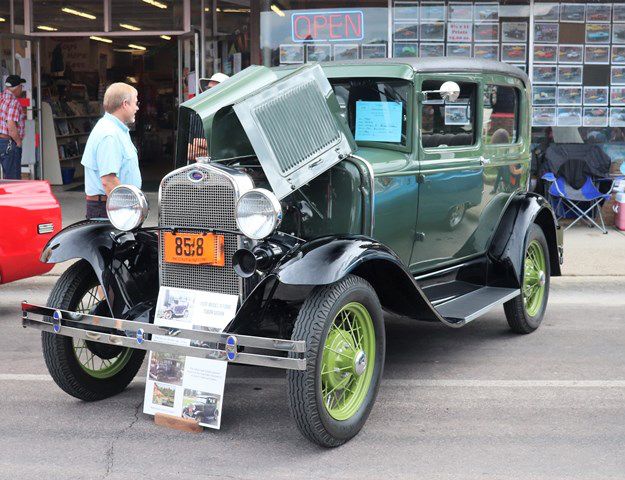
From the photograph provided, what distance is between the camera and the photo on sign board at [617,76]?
1142cm

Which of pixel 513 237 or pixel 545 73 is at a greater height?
pixel 545 73

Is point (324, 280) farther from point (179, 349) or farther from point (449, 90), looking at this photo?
point (449, 90)

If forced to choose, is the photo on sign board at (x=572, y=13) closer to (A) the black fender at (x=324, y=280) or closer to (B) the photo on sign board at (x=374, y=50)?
(B) the photo on sign board at (x=374, y=50)

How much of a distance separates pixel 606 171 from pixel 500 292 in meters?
5.13

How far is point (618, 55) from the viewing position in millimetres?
11414

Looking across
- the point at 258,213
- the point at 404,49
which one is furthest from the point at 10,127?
the point at 258,213

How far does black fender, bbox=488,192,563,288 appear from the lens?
6.24 metres

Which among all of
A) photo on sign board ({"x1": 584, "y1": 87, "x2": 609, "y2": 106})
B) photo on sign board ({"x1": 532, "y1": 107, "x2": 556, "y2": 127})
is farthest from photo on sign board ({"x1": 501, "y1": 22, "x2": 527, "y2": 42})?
photo on sign board ({"x1": 584, "y1": 87, "x2": 609, "y2": 106})

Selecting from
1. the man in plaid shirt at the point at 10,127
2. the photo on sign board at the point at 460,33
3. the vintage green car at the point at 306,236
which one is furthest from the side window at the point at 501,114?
the man in plaid shirt at the point at 10,127

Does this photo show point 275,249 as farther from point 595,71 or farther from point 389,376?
point 595,71

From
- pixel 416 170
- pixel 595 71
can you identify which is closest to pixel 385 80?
pixel 416 170

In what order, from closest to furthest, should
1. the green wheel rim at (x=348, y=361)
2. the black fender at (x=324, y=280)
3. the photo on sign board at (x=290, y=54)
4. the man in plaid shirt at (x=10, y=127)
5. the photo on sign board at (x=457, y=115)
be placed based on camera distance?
the black fender at (x=324, y=280)
the green wheel rim at (x=348, y=361)
the photo on sign board at (x=457, y=115)
the photo on sign board at (x=290, y=54)
the man in plaid shirt at (x=10, y=127)

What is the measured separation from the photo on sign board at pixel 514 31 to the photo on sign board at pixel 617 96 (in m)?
1.27

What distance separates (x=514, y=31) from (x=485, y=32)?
36 cm
